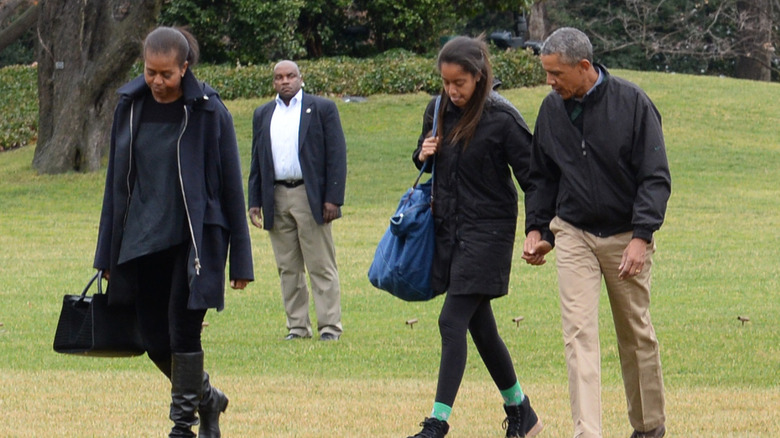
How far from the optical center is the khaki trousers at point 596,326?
563 centimetres

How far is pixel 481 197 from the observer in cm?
626

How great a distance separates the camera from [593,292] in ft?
19.0

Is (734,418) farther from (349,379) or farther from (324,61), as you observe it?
(324,61)

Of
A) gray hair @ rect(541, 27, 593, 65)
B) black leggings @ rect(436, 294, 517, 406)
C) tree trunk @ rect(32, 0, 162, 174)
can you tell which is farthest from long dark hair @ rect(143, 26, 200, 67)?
tree trunk @ rect(32, 0, 162, 174)

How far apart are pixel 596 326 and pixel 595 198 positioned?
0.58m

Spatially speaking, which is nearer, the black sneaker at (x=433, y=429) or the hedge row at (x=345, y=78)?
the black sneaker at (x=433, y=429)

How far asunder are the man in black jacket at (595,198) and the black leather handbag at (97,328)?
2.02 m

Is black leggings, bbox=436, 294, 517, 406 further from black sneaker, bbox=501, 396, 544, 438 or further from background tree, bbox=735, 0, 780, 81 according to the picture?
background tree, bbox=735, 0, 780, 81

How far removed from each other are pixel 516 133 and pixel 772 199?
1746cm

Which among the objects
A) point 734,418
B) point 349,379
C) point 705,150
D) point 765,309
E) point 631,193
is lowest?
point 705,150

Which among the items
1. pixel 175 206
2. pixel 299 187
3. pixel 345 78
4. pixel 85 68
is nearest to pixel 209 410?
pixel 175 206

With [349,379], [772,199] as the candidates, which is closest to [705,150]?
[772,199]

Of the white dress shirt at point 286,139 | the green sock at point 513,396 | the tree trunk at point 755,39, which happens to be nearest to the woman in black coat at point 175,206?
the green sock at point 513,396

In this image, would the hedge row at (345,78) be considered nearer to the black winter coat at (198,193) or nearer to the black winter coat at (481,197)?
the black winter coat at (481,197)
